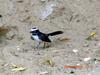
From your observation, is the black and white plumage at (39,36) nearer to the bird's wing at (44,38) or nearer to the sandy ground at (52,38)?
the bird's wing at (44,38)

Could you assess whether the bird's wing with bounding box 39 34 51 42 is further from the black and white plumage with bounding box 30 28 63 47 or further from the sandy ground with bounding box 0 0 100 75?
the sandy ground with bounding box 0 0 100 75

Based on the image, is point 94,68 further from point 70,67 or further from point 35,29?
point 35,29

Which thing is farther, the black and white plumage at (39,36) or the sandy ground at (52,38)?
the black and white plumage at (39,36)

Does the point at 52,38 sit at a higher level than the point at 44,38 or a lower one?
lower

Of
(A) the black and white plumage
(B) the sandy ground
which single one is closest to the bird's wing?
(A) the black and white plumage

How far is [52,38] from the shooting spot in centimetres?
982

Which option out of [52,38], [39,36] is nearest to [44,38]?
[39,36]

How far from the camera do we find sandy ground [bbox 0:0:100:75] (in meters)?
7.84

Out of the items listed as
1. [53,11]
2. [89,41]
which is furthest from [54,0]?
[89,41]

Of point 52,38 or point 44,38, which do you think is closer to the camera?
point 44,38

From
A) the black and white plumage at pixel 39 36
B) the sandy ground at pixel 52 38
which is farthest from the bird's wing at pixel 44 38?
the sandy ground at pixel 52 38

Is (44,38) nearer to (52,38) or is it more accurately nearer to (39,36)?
(39,36)

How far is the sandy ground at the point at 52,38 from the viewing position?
784cm

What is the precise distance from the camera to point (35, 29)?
9.34 meters
